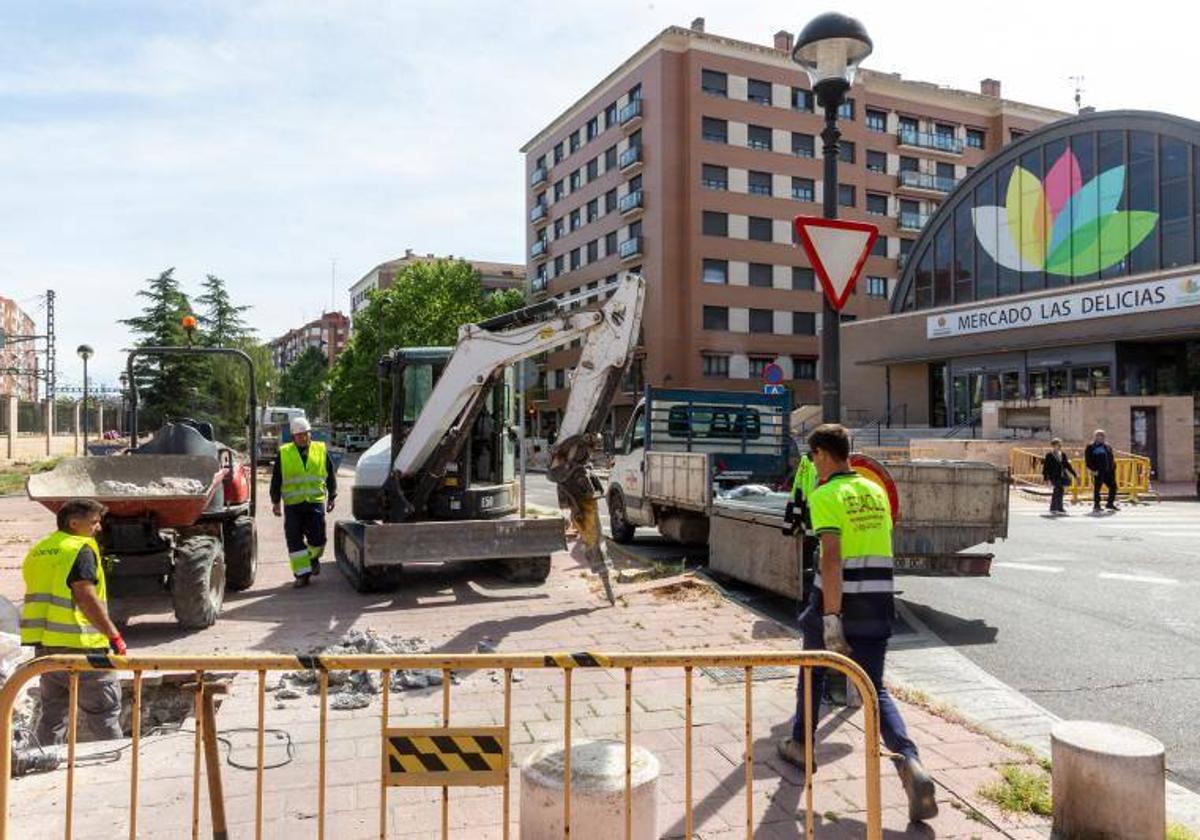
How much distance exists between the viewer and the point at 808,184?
48875 mm

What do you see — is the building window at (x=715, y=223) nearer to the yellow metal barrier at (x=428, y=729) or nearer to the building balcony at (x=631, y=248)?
the building balcony at (x=631, y=248)

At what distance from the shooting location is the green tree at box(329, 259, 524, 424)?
4816cm

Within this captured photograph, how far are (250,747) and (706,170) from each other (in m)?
44.5

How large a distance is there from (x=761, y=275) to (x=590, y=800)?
46.2 m

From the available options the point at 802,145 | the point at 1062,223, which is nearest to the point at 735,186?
the point at 802,145

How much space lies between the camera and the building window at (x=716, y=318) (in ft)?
151

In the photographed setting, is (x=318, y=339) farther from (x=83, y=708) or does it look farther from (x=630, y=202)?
(x=83, y=708)

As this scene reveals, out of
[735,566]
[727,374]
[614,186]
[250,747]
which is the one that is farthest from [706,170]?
[250,747]

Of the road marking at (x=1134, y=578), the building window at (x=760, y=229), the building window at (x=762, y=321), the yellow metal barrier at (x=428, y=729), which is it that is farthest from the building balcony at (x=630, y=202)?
the yellow metal barrier at (x=428, y=729)

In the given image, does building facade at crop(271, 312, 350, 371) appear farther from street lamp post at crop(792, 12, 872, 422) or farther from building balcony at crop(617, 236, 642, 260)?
street lamp post at crop(792, 12, 872, 422)

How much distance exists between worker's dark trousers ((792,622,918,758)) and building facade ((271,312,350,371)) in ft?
348

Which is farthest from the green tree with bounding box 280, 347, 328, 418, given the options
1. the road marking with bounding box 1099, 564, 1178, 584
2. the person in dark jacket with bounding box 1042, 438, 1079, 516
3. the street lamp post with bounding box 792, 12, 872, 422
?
the street lamp post with bounding box 792, 12, 872, 422

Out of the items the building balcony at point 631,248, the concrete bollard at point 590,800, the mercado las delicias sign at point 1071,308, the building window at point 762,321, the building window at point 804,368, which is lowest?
the concrete bollard at point 590,800

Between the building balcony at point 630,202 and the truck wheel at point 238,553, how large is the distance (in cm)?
4018
